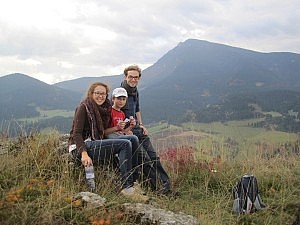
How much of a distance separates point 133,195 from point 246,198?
164 cm

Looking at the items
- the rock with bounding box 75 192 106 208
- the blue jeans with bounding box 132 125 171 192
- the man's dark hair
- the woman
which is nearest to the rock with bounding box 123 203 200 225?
the rock with bounding box 75 192 106 208

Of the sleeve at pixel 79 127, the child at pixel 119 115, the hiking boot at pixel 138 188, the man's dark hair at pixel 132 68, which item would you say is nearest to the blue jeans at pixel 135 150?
the child at pixel 119 115

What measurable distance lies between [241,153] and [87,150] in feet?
12.4

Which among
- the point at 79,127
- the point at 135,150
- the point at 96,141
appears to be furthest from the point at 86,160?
the point at 135,150

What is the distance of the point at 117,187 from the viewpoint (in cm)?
455

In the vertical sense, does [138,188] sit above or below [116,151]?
below

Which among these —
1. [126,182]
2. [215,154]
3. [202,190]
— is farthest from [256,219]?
[215,154]

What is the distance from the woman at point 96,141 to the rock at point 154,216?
61cm

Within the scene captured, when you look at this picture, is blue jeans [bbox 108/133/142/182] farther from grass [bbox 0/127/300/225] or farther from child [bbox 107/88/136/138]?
grass [bbox 0/127/300/225]

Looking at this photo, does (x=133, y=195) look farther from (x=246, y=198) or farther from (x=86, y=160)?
(x=246, y=198)

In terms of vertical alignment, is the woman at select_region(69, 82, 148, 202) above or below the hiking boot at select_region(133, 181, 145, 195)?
above

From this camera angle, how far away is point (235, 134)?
337 inches

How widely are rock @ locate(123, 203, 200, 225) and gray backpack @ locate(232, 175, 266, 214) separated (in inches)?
46.7

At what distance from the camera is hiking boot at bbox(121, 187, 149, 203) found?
420cm
